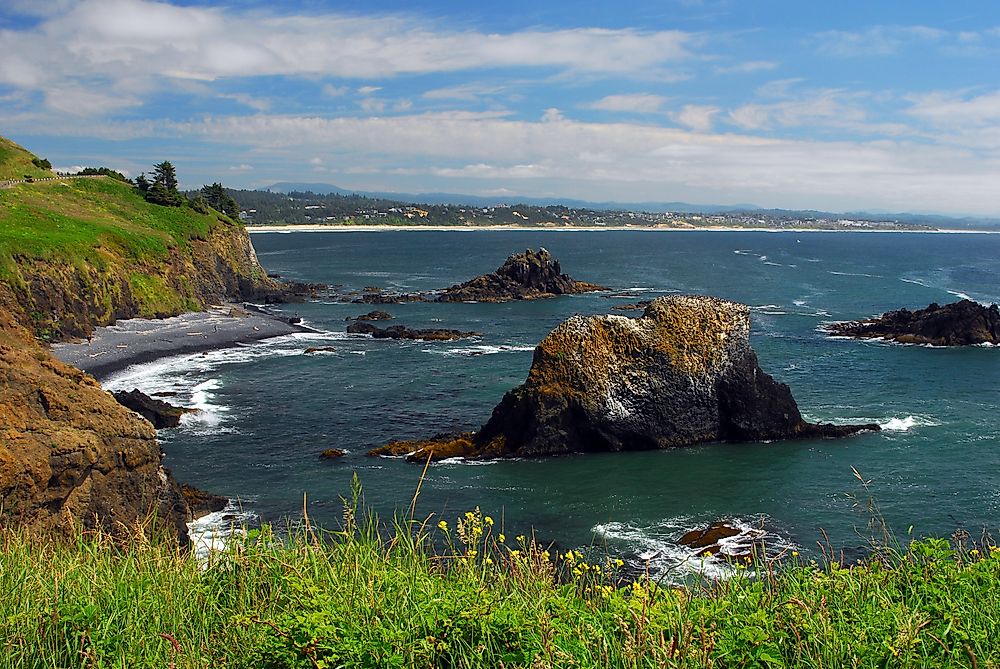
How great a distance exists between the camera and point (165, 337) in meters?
56.7

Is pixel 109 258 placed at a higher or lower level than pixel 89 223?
lower

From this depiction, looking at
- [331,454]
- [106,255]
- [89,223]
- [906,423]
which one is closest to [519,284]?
[89,223]

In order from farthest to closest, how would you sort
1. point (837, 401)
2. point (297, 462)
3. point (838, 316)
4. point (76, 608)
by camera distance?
point (838, 316)
point (837, 401)
point (297, 462)
point (76, 608)

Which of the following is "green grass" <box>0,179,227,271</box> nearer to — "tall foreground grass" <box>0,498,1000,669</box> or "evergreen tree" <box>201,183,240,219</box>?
"evergreen tree" <box>201,183,240,219</box>

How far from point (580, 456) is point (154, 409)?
18.5 meters

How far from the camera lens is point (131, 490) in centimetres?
1794

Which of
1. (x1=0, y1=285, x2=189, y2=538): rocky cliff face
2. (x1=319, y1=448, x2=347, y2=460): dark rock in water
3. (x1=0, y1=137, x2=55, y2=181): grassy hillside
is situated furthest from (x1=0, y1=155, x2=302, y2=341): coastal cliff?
(x1=0, y1=285, x2=189, y2=538): rocky cliff face

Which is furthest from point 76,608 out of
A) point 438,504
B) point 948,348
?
point 948,348

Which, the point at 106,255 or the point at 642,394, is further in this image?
the point at 106,255

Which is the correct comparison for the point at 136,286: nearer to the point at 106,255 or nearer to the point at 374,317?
the point at 106,255

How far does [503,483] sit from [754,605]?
23056 millimetres

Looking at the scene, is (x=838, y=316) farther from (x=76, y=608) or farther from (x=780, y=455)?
(x=76, y=608)

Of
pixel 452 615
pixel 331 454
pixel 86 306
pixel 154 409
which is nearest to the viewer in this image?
pixel 452 615

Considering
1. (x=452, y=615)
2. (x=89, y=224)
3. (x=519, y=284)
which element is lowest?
(x=519, y=284)
